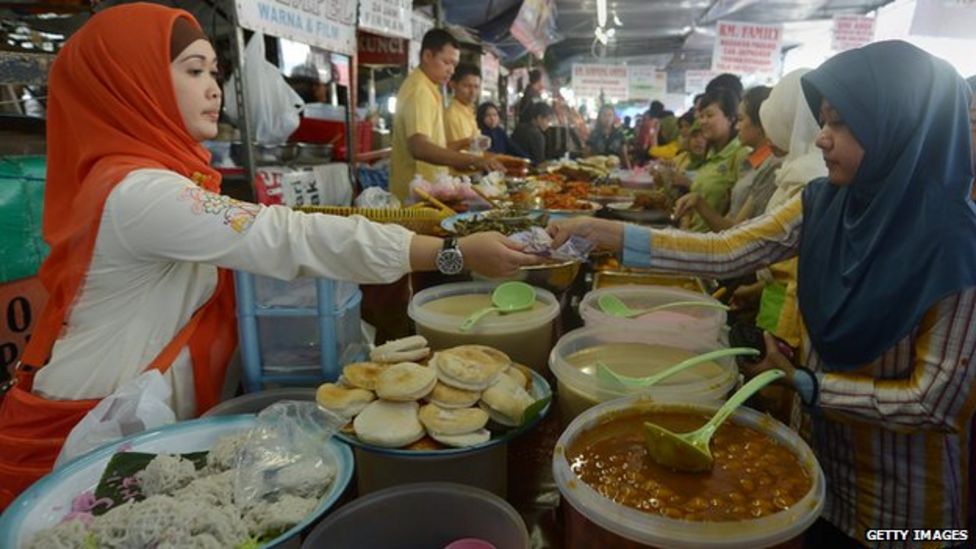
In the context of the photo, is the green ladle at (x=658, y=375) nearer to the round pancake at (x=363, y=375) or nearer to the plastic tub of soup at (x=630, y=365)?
the plastic tub of soup at (x=630, y=365)

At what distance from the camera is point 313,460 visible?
1091 mm

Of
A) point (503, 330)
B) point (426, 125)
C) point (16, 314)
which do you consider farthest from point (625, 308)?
point (16, 314)

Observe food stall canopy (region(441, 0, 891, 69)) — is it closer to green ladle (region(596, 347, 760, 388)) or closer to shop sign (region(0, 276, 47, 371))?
shop sign (region(0, 276, 47, 371))

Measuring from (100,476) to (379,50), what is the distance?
6.76 m

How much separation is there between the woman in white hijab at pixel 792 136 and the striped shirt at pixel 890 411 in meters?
0.39

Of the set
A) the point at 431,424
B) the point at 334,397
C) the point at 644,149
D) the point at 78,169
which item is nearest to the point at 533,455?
the point at 431,424

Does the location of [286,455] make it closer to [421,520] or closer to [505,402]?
[421,520]

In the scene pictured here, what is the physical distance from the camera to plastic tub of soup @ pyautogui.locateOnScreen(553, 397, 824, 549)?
849 mm

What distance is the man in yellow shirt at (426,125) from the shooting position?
437 centimetres

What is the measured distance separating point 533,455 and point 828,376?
28.8 inches

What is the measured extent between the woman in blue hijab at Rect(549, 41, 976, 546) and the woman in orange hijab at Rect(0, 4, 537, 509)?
83cm

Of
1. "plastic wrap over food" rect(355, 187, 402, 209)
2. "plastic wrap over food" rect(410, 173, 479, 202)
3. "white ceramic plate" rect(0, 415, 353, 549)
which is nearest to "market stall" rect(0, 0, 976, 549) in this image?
"white ceramic plate" rect(0, 415, 353, 549)

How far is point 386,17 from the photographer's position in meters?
5.13

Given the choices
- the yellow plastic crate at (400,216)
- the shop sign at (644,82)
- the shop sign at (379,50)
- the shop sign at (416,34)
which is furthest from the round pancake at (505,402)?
the shop sign at (644,82)
